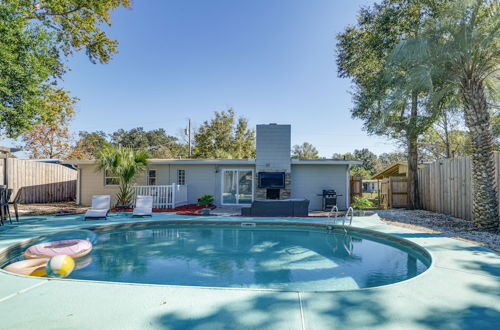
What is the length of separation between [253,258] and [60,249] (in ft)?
13.7

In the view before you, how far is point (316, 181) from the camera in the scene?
1371cm

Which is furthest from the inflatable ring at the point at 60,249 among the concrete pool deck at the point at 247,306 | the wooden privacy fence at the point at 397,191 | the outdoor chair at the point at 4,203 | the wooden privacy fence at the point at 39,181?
the wooden privacy fence at the point at 397,191

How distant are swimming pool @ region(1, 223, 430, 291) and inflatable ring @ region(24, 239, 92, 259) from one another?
0.23 meters

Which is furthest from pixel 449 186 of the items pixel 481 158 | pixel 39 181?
pixel 39 181

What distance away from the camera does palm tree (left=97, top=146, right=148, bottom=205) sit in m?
11.8

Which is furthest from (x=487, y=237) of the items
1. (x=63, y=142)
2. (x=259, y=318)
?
(x=63, y=142)

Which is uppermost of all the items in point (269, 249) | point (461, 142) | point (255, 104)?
point (255, 104)

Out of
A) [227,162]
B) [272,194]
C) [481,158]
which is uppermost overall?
[227,162]

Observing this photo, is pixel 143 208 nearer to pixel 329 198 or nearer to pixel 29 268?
pixel 29 268

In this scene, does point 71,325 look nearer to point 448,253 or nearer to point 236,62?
point 448,253

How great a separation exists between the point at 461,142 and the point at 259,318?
2627cm

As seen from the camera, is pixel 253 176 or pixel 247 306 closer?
pixel 247 306

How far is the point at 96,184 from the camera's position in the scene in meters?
14.6

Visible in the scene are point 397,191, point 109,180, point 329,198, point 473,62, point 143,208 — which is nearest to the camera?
point 473,62
